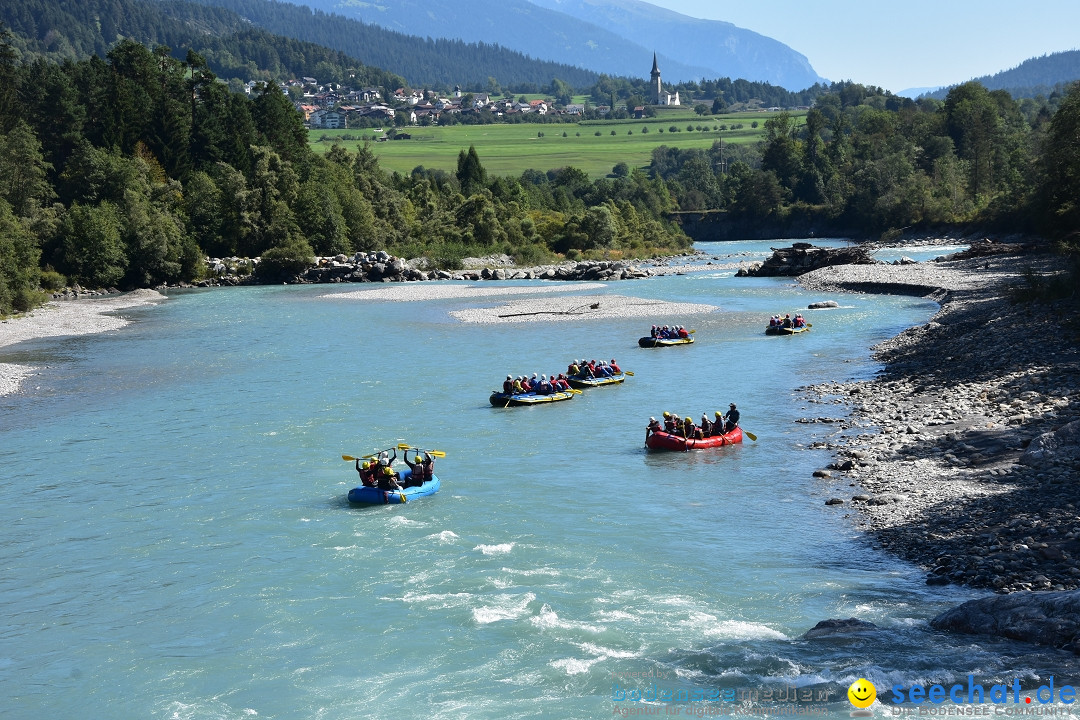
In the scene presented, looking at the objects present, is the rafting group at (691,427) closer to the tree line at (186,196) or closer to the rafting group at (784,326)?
the rafting group at (784,326)

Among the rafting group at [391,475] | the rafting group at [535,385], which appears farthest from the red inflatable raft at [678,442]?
the rafting group at [535,385]

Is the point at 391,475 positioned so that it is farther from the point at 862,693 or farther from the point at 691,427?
the point at 862,693

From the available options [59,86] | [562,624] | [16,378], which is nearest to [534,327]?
[16,378]

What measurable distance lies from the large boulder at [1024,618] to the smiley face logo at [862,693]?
8.26 ft

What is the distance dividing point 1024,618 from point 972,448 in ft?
39.6

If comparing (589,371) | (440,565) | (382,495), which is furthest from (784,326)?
(440,565)

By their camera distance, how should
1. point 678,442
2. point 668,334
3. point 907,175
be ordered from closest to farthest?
point 678,442, point 668,334, point 907,175

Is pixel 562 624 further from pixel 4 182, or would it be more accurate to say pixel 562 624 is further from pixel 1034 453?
pixel 4 182

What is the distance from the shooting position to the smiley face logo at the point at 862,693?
51.1ft

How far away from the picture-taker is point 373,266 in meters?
107

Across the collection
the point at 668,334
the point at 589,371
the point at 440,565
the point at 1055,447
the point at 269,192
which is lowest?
the point at 440,565

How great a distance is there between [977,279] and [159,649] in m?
70.3

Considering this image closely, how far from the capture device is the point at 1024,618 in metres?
16.9

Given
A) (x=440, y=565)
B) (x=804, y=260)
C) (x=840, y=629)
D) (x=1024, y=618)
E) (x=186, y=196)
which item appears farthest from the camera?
(x=186, y=196)
